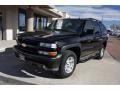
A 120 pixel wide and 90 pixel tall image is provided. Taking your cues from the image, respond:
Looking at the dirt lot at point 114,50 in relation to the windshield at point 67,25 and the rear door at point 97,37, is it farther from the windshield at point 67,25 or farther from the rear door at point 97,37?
the windshield at point 67,25

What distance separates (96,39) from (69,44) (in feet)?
7.28

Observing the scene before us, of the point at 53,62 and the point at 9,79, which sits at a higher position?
the point at 53,62

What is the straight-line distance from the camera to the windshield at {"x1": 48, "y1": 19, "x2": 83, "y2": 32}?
20.3 ft

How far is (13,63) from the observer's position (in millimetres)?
6723

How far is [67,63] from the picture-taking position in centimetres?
538

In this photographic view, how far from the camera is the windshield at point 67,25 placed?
619 centimetres

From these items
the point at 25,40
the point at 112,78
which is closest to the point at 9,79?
the point at 25,40

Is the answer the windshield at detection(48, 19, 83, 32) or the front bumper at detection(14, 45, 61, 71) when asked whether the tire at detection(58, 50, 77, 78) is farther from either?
the windshield at detection(48, 19, 83, 32)

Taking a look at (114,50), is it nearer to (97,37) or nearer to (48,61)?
(97,37)

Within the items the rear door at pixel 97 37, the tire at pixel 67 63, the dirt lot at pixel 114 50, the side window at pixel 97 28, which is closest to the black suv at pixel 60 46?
the tire at pixel 67 63

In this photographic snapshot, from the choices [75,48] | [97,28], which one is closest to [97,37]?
[97,28]

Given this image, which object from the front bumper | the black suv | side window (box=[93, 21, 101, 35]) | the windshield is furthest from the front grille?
side window (box=[93, 21, 101, 35])

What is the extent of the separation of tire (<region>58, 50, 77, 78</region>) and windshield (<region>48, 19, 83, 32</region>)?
1016mm
